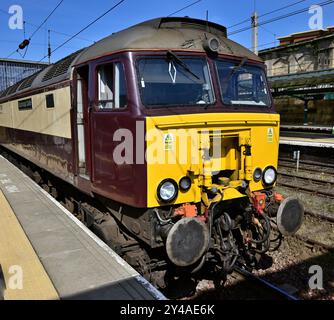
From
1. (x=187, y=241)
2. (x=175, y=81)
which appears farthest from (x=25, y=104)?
(x=187, y=241)

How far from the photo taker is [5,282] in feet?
12.7

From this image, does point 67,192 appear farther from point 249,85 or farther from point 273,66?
point 273,66

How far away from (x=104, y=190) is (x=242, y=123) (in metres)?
2.14

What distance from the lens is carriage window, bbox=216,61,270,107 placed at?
504 centimetres

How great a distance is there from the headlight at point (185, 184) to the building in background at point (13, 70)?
Result: 27.0 meters

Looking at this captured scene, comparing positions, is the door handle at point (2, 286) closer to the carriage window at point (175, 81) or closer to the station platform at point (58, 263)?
the station platform at point (58, 263)

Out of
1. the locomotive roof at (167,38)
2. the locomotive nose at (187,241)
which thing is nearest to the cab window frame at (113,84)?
the locomotive roof at (167,38)

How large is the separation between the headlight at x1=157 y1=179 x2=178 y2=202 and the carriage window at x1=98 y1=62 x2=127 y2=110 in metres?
1.12

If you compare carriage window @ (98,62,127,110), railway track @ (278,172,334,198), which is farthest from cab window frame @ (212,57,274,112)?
railway track @ (278,172,334,198)

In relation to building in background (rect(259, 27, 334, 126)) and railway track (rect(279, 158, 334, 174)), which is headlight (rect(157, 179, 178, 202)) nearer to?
railway track (rect(279, 158, 334, 174))

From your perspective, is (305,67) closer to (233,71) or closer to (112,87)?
(233,71)

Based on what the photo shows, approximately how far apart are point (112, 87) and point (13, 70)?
29048 millimetres

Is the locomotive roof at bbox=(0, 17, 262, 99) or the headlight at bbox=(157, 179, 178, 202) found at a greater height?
the locomotive roof at bbox=(0, 17, 262, 99)

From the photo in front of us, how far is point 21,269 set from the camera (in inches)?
164
